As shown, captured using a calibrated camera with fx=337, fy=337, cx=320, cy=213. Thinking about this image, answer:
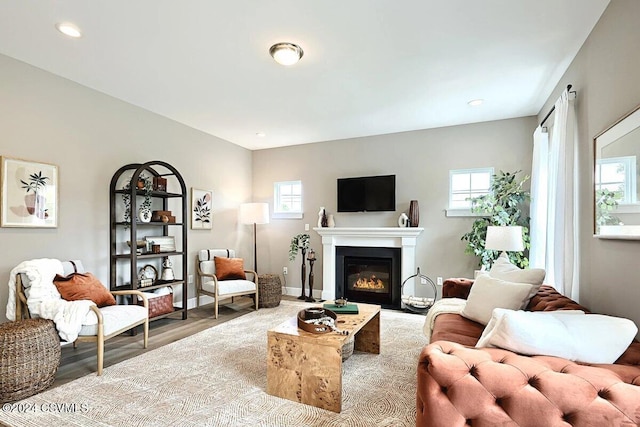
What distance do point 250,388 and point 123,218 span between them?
8.95 ft

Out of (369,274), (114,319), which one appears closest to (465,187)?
(369,274)

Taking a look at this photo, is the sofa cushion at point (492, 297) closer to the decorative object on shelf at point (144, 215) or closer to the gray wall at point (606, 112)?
the gray wall at point (606, 112)

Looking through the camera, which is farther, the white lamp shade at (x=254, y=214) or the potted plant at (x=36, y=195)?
the white lamp shade at (x=254, y=214)

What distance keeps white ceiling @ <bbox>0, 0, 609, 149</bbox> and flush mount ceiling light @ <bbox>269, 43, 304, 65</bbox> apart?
2.3 inches

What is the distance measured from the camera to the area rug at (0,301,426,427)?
2.12m

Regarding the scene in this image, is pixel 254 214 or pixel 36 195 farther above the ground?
pixel 36 195

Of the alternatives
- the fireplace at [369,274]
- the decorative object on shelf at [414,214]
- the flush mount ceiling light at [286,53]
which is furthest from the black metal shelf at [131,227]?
the decorative object on shelf at [414,214]

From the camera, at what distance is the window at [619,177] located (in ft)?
6.18

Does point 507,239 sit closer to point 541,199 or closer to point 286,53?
point 541,199

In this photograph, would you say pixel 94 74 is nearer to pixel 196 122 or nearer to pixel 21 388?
pixel 196 122

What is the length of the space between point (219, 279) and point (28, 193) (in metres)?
2.46

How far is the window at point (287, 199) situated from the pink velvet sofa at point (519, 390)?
15.8 feet

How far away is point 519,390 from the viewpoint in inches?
47.3

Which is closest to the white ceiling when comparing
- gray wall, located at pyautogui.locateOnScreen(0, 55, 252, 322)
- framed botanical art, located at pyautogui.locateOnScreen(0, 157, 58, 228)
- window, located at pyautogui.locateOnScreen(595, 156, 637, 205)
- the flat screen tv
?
gray wall, located at pyautogui.locateOnScreen(0, 55, 252, 322)
